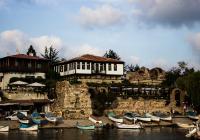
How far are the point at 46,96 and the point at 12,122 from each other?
12343mm

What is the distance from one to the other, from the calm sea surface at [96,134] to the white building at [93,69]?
24.7m

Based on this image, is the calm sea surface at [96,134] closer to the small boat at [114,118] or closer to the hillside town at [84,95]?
the hillside town at [84,95]

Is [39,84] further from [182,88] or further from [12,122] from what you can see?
[182,88]

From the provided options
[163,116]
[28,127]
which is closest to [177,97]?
[163,116]

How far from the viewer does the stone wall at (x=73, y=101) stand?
6806cm

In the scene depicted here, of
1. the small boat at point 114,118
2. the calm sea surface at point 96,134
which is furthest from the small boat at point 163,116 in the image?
the calm sea surface at point 96,134

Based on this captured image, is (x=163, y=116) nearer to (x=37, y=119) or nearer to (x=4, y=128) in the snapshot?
(x=37, y=119)

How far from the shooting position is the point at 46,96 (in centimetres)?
7325

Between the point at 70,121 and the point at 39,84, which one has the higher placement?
the point at 39,84

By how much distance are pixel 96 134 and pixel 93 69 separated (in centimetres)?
3036

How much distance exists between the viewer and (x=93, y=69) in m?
84.0

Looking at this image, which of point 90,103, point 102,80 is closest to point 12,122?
point 90,103

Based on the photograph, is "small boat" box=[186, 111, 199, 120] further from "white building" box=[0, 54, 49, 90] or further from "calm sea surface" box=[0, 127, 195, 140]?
"white building" box=[0, 54, 49, 90]

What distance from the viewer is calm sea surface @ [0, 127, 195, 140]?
5022 cm
